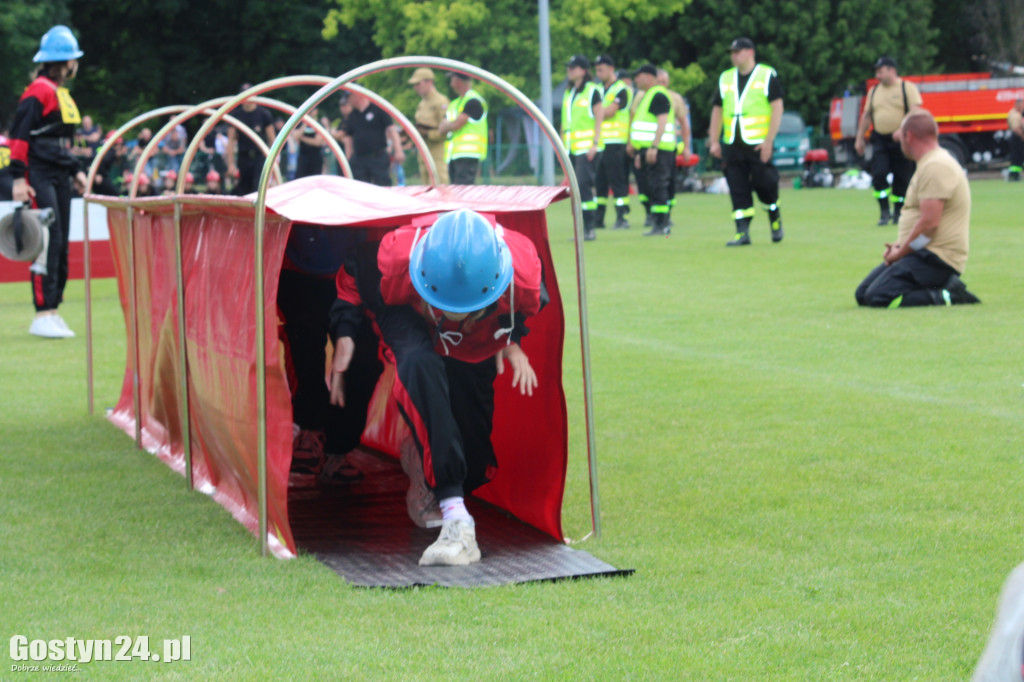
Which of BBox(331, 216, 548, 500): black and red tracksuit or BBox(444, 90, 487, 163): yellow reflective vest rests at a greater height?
BBox(444, 90, 487, 163): yellow reflective vest

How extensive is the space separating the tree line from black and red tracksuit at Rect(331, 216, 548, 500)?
36.1 meters

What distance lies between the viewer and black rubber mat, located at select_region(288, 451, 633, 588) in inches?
159

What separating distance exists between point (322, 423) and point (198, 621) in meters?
2.15

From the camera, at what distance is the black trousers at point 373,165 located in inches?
615

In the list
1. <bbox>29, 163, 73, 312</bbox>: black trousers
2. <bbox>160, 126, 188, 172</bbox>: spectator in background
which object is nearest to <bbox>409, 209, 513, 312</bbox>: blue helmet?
<bbox>29, 163, 73, 312</bbox>: black trousers

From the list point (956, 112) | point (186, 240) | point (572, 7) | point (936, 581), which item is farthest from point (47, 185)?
point (572, 7)

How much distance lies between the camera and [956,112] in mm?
30281

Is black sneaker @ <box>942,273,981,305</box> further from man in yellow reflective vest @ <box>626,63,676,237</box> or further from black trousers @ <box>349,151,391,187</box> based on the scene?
black trousers @ <box>349,151,391,187</box>

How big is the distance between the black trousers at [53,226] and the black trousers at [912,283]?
581cm

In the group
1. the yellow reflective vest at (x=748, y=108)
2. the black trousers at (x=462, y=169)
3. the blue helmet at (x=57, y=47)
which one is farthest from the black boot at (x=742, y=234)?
the blue helmet at (x=57, y=47)

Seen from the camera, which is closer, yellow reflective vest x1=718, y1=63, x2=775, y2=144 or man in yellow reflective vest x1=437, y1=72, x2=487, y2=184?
yellow reflective vest x1=718, y1=63, x2=775, y2=144

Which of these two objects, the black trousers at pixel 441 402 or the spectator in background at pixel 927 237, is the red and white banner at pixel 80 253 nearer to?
the spectator in background at pixel 927 237

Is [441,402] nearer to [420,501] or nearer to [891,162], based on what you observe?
[420,501]

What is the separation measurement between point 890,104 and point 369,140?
606cm
